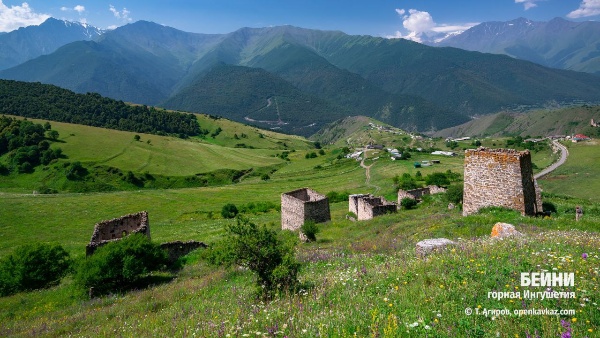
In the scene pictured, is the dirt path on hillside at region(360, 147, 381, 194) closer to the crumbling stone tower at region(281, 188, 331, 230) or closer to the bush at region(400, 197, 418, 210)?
the bush at region(400, 197, 418, 210)

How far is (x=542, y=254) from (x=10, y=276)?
1246 inches

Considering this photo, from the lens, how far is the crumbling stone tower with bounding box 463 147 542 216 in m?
21.0

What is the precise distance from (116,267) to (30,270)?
882 centimetres

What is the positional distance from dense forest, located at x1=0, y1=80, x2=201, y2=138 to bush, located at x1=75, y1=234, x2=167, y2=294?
160 m

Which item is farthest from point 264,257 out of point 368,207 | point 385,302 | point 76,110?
point 76,110

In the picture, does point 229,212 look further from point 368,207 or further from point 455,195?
point 455,195

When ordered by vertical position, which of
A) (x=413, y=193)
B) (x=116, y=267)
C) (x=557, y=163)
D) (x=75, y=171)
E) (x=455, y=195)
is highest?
(x=75, y=171)

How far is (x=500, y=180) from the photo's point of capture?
21578 millimetres

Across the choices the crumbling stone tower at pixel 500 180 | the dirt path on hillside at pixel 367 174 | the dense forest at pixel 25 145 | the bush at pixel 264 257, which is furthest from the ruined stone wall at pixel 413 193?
the dense forest at pixel 25 145

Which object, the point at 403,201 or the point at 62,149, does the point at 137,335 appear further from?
the point at 62,149

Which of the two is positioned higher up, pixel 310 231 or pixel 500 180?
pixel 500 180

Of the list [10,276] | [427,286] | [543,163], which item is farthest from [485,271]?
[543,163]

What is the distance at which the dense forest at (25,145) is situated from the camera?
97963mm

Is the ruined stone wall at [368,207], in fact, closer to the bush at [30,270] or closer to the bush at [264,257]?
the bush at [264,257]
